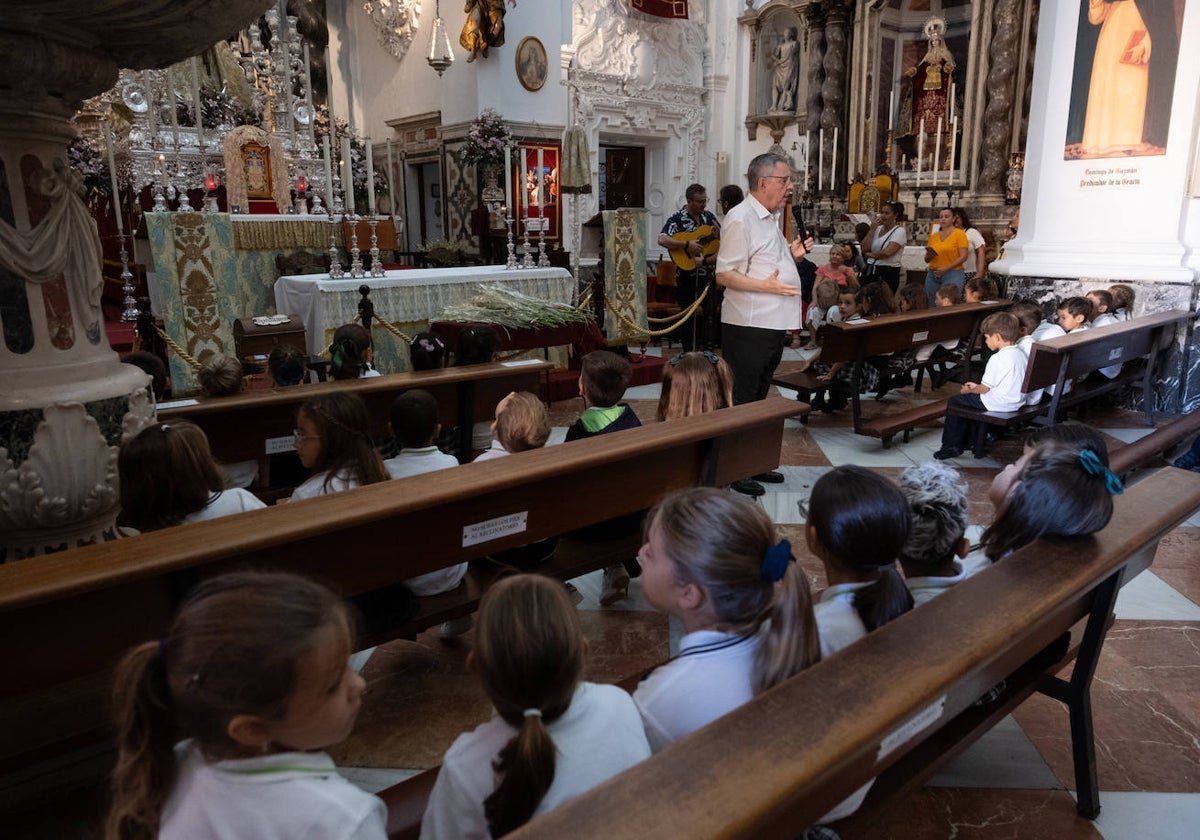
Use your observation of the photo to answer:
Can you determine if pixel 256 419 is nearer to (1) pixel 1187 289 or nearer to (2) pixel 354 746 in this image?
(2) pixel 354 746

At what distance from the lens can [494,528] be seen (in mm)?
2236

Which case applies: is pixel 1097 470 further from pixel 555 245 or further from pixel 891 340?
pixel 555 245

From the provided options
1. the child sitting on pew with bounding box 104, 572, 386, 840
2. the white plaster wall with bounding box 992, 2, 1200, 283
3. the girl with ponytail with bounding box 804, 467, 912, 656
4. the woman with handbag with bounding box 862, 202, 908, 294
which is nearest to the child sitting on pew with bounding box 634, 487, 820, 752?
the girl with ponytail with bounding box 804, 467, 912, 656

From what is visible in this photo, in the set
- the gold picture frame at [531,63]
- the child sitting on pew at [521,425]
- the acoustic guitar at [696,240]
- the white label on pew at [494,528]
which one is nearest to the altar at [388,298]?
the acoustic guitar at [696,240]

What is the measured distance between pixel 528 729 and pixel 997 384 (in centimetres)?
428

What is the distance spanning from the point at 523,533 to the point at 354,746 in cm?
75

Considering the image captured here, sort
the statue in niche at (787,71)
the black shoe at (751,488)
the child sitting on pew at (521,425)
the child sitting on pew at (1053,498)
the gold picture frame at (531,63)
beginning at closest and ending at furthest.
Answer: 1. the child sitting on pew at (1053,498)
2. the child sitting on pew at (521,425)
3. the black shoe at (751,488)
4. the gold picture frame at (531,63)
5. the statue in niche at (787,71)

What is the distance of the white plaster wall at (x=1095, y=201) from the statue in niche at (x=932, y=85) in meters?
4.80

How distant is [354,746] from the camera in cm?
225

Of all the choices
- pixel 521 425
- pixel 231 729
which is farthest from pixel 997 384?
pixel 231 729

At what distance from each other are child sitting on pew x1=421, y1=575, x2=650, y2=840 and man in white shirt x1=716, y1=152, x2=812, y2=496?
311 cm

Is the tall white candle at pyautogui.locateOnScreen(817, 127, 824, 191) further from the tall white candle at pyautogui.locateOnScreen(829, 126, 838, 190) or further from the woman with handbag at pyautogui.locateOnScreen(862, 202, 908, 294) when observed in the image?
the woman with handbag at pyautogui.locateOnScreen(862, 202, 908, 294)

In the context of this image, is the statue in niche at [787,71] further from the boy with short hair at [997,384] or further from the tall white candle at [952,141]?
the boy with short hair at [997,384]

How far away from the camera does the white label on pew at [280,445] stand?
324cm
